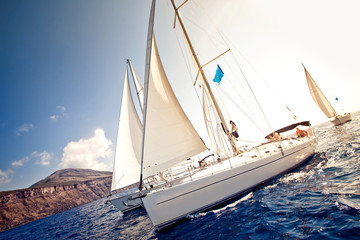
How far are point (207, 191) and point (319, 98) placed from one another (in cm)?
3885

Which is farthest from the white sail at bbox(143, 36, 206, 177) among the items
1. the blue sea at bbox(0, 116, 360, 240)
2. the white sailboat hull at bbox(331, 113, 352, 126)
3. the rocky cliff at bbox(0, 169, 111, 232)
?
the rocky cliff at bbox(0, 169, 111, 232)

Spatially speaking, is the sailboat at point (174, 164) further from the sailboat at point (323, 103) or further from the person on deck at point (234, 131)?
the sailboat at point (323, 103)

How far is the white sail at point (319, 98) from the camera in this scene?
3017 centimetres

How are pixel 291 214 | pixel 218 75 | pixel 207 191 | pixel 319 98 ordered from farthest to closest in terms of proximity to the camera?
pixel 319 98
pixel 218 75
pixel 207 191
pixel 291 214

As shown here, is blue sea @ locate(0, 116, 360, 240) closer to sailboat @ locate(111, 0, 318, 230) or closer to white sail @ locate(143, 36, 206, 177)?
sailboat @ locate(111, 0, 318, 230)

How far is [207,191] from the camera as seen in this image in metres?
5.68

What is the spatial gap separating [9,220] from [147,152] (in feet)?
296

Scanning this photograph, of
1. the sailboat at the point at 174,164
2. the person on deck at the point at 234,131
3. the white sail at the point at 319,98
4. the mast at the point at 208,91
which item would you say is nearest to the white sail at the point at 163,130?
the sailboat at the point at 174,164

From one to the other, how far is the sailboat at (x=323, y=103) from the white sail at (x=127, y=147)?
37.2 m

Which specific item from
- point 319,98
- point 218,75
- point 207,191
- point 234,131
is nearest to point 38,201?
point 207,191

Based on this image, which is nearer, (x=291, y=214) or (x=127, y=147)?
(x=291, y=214)

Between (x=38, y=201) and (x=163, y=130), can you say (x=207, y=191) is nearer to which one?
(x=163, y=130)

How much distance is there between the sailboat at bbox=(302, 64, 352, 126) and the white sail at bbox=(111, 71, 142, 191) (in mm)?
37152

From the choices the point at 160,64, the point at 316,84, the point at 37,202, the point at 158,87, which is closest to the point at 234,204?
the point at 158,87
